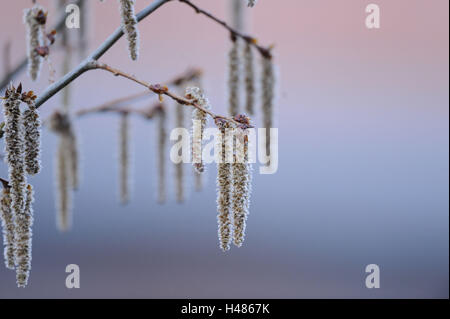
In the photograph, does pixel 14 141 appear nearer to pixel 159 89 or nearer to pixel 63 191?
pixel 159 89

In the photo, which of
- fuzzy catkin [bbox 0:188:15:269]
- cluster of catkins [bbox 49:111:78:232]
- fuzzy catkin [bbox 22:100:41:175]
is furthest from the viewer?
cluster of catkins [bbox 49:111:78:232]

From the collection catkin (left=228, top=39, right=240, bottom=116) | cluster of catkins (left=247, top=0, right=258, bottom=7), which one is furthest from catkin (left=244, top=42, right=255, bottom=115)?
cluster of catkins (left=247, top=0, right=258, bottom=7)

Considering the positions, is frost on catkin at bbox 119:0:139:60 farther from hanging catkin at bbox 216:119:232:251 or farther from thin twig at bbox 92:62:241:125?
hanging catkin at bbox 216:119:232:251

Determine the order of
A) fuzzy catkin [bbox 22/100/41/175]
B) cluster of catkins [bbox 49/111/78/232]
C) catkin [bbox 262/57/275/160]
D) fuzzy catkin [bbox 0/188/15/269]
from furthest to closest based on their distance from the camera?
cluster of catkins [bbox 49/111/78/232], catkin [bbox 262/57/275/160], fuzzy catkin [bbox 0/188/15/269], fuzzy catkin [bbox 22/100/41/175]

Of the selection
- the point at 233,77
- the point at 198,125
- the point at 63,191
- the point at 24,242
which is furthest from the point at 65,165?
the point at 198,125

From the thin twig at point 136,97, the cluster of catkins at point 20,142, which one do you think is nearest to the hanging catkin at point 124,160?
the thin twig at point 136,97

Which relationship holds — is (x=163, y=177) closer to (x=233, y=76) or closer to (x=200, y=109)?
(x=233, y=76)

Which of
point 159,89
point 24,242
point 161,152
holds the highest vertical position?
point 161,152
